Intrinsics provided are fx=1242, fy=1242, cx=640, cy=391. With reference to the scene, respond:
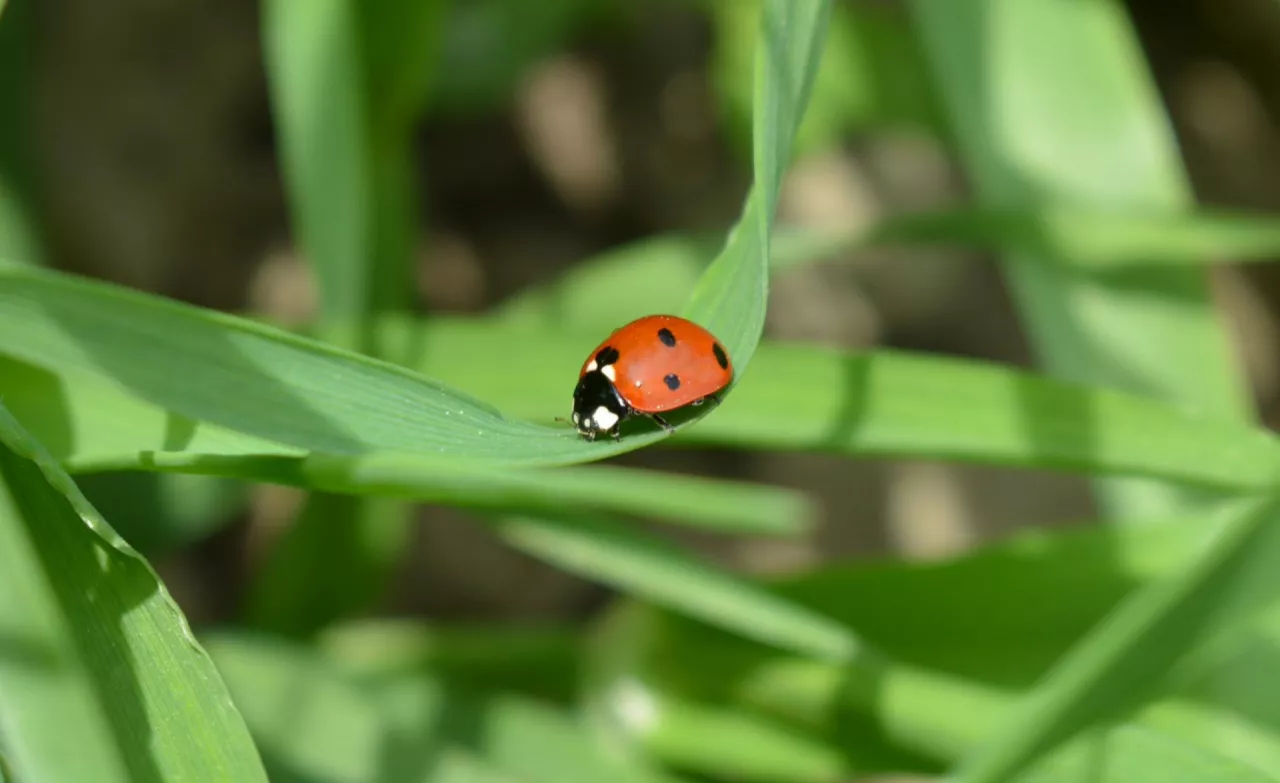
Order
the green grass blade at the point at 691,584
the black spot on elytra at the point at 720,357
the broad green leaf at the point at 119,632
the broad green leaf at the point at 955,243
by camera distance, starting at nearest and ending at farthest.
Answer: the broad green leaf at the point at 119,632
the black spot on elytra at the point at 720,357
the green grass blade at the point at 691,584
the broad green leaf at the point at 955,243

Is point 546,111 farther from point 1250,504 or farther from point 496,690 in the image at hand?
point 1250,504

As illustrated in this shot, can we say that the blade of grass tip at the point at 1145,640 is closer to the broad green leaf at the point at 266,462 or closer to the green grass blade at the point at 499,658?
the broad green leaf at the point at 266,462

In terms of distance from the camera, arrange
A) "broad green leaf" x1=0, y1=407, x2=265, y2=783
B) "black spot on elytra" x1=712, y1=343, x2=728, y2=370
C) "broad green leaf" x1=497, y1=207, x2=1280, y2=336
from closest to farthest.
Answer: "broad green leaf" x1=0, y1=407, x2=265, y2=783 → "black spot on elytra" x1=712, y1=343, x2=728, y2=370 → "broad green leaf" x1=497, y1=207, x2=1280, y2=336

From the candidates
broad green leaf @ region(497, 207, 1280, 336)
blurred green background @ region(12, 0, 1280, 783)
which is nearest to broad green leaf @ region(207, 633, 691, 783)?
blurred green background @ region(12, 0, 1280, 783)

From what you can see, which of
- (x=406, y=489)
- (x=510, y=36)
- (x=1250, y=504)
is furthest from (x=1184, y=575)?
(x=510, y=36)

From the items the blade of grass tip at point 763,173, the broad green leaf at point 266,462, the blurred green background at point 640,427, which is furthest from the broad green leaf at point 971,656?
the blade of grass tip at point 763,173

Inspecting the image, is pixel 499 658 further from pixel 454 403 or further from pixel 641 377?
pixel 454 403

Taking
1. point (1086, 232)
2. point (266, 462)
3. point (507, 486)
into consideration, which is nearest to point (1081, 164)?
point (1086, 232)

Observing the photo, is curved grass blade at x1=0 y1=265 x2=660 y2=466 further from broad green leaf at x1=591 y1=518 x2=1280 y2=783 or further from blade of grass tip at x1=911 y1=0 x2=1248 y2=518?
blade of grass tip at x1=911 y1=0 x2=1248 y2=518
